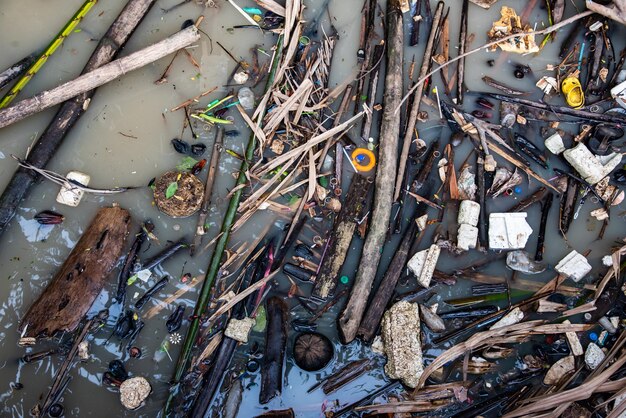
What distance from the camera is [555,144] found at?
17.6ft

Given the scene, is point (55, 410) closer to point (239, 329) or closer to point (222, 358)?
point (222, 358)

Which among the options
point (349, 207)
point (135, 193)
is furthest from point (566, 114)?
point (135, 193)

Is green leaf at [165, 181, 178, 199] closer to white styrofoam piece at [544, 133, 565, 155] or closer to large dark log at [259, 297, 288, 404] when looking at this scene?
large dark log at [259, 297, 288, 404]

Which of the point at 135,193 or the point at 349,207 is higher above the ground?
the point at 135,193

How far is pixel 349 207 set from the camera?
5305 millimetres

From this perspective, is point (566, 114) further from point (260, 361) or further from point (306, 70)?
point (260, 361)

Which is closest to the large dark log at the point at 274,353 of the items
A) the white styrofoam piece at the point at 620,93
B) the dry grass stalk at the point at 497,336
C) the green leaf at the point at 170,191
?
the dry grass stalk at the point at 497,336

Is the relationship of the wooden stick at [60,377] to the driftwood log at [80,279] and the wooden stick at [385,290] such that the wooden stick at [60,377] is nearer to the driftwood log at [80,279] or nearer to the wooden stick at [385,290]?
the driftwood log at [80,279]

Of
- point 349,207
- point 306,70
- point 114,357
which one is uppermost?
point 306,70

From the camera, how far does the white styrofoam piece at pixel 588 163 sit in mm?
5273

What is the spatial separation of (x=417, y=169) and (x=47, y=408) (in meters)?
4.65

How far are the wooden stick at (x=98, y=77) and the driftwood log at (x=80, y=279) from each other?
1.24 m

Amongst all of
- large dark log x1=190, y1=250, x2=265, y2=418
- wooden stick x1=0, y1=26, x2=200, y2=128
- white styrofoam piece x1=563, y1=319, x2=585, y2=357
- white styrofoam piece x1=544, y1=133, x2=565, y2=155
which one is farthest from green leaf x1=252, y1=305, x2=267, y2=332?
white styrofoam piece x1=544, y1=133, x2=565, y2=155

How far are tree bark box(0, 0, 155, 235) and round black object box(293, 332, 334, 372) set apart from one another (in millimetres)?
3278
